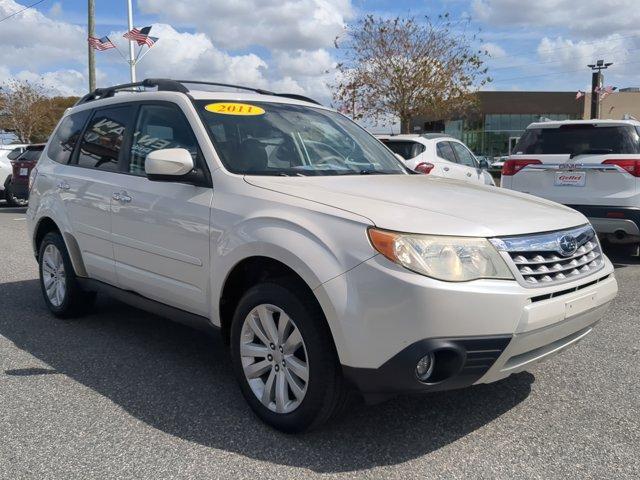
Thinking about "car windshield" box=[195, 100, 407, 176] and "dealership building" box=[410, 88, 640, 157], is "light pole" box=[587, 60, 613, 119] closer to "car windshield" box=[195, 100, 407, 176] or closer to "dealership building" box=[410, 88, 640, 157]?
"dealership building" box=[410, 88, 640, 157]

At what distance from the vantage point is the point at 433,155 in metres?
10.7

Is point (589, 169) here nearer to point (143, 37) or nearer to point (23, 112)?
point (143, 37)

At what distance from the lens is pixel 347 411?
3504mm

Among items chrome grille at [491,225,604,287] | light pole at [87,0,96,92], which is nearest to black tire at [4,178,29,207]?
light pole at [87,0,96,92]

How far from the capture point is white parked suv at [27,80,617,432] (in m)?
2.75

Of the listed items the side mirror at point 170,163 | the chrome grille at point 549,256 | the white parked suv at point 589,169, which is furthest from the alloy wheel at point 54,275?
the white parked suv at point 589,169

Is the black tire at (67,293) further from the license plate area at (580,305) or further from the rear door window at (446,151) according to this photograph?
the rear door window at (446,151)

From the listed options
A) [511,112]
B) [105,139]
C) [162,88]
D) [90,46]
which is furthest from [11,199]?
[511,112]

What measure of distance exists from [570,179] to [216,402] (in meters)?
5.67

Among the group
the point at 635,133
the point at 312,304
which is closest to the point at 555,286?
the point at 312,304

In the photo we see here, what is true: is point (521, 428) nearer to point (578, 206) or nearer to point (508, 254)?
point (508, 254)

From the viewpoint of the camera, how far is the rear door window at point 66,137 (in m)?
5.26

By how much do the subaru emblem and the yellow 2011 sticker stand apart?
2078 mm

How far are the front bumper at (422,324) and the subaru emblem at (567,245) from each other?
0.28 m
